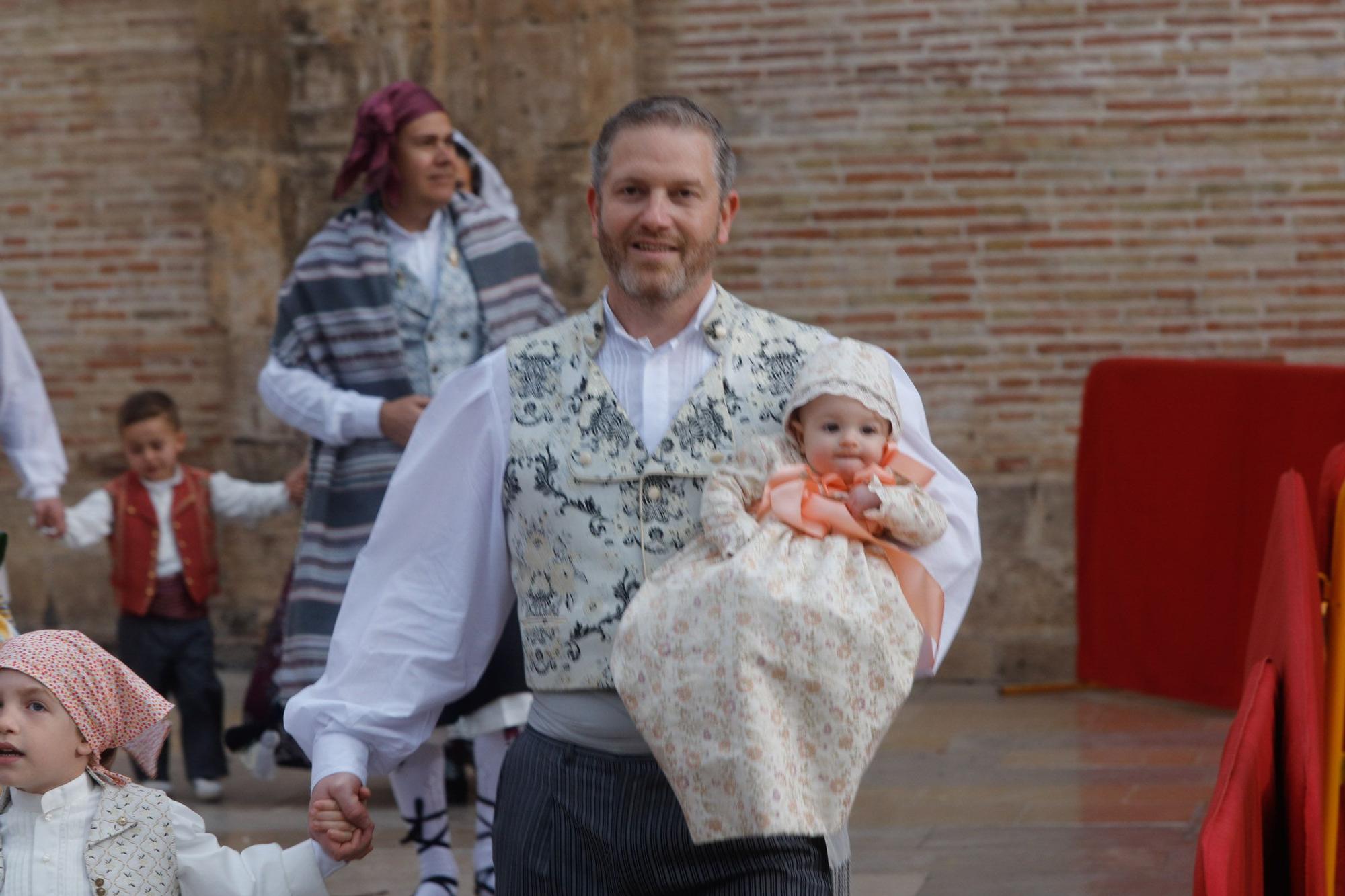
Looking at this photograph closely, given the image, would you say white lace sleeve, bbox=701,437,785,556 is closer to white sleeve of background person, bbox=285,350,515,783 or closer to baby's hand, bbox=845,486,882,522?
baby's hand, bbox=845,486,882,522

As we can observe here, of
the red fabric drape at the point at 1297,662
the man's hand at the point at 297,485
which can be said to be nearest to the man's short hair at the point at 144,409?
the man's hand at the point at 297,485

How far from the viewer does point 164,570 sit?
20.2ft

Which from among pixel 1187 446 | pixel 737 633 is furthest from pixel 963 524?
pixel 1187 446

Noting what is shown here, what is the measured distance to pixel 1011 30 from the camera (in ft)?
25.8

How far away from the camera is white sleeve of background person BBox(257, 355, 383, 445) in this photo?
4871 mm

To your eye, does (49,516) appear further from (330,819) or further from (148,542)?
(330,819)

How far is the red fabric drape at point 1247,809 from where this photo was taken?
2.40m

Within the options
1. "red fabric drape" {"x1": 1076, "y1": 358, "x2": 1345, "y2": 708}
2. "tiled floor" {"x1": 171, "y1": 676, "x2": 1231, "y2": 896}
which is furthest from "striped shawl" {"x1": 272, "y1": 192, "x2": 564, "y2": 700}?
"red fabric drape" {"x1": 1076, "y1": 358, "x2": 1345, "y2": 708}

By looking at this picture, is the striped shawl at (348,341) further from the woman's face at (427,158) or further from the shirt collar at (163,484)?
the shirt collar at (163,484)

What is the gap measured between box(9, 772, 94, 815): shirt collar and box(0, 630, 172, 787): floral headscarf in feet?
0.16

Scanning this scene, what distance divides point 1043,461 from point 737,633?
595cm

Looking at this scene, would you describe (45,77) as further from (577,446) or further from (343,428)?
(577,446)

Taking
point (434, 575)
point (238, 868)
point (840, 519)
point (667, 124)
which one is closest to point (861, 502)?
point (840, 519)

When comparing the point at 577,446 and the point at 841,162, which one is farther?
the point at 841,162
